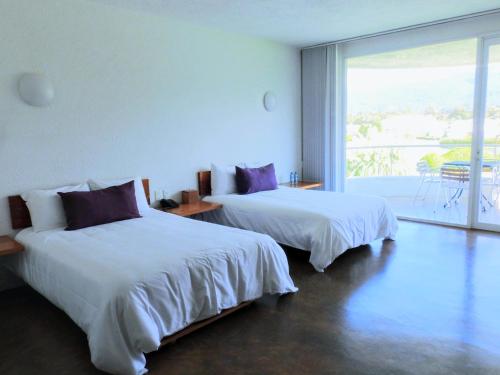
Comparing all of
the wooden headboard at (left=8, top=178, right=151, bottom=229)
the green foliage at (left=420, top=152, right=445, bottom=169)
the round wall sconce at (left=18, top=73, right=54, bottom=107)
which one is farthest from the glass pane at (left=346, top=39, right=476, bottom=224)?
the wooden headboard at (left=8, top=178, right=151, bottom=229)

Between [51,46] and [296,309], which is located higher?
[51,46]

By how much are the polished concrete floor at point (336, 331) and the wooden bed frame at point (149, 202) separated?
5cm

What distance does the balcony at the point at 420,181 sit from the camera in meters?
4.69

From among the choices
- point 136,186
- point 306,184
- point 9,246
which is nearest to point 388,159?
point 306,184

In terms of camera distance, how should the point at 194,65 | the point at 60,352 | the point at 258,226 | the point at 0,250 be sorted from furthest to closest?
the point at 194,65
the point at 258,226
the point at 0,250
the point at 60,352

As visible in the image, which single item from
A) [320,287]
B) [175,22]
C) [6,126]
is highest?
[175,22]

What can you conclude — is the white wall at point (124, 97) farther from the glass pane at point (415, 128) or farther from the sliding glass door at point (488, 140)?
the sliding glass door at point (488, 140)

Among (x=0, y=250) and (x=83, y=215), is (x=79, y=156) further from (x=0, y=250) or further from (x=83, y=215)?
(x=0, y=250)

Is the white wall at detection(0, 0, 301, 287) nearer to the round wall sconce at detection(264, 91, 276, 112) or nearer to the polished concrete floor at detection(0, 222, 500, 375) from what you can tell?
the round wall sconce at detection(264, 91, 276, 112)

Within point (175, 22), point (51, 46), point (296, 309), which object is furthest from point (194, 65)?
point (296, 309)

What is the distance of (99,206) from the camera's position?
127 inches

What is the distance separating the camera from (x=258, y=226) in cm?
403

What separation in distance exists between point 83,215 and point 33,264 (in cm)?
54

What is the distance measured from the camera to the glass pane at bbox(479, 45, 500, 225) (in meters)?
4.38
